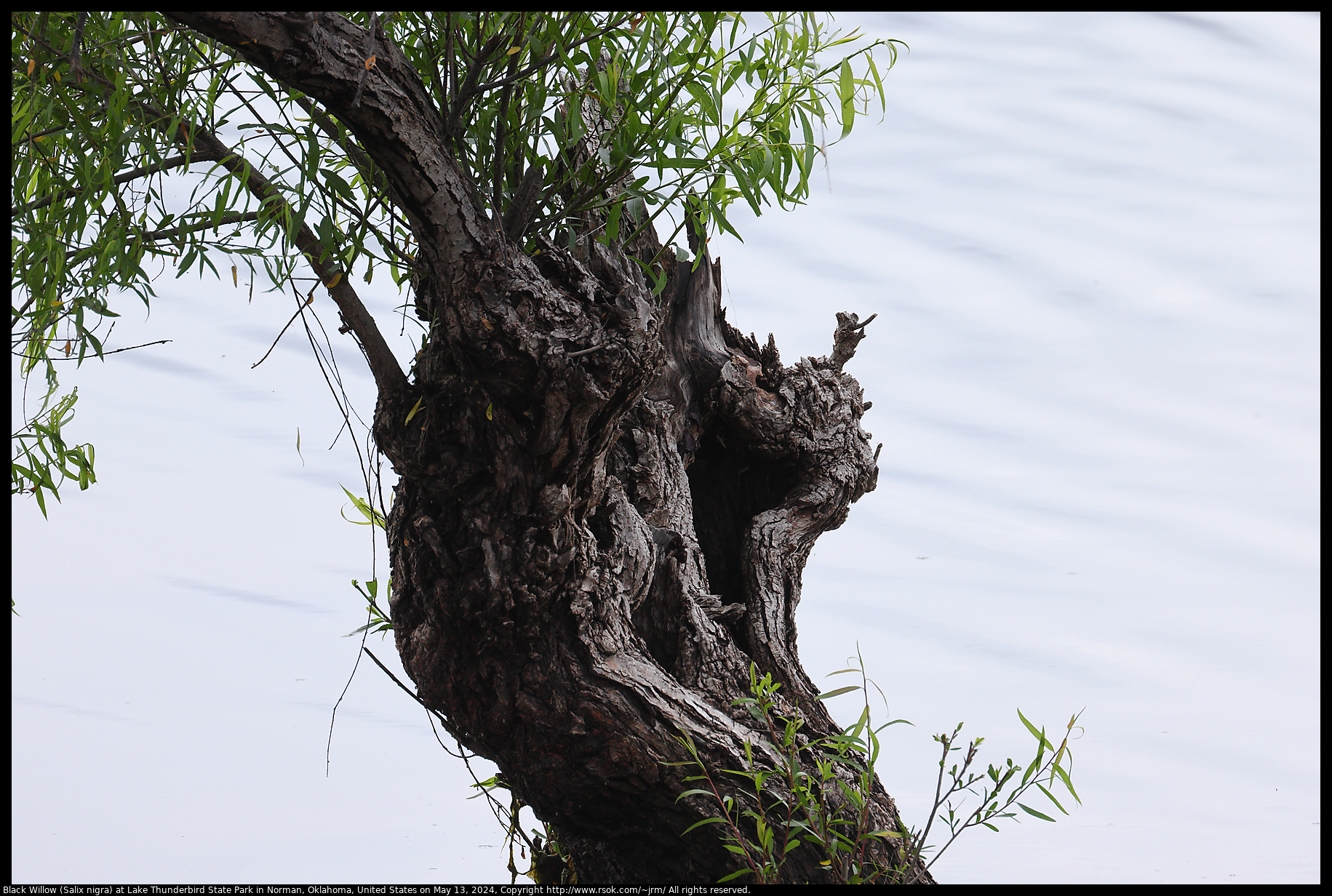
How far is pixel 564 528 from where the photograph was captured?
52.4 inches

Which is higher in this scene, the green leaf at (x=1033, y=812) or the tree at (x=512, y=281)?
the tree at (x=512, y=281)

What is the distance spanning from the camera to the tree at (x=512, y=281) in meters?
1.15

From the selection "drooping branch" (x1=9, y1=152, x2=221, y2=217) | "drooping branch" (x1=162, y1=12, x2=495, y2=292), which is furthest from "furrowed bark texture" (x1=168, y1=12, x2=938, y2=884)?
"drooping branch" (x1=9, y1=152, x2=221, y2=217)

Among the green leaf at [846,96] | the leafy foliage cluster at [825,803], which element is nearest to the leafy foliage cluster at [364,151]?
the green leaf at [846,96]

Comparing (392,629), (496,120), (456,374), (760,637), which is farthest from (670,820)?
(496,120)

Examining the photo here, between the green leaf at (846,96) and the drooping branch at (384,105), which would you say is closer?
the drooping branch at (384,105)

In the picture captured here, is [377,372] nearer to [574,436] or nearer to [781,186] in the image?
[574,436]

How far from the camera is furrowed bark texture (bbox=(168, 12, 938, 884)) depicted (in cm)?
115

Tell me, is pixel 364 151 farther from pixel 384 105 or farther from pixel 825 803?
pixel 825 803

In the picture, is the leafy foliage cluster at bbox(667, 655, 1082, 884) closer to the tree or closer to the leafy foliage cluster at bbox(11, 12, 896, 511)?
the tree

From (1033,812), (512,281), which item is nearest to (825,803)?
(1033,812)

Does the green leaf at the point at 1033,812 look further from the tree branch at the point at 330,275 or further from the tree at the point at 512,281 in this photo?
the tree branch at the point at 330,275

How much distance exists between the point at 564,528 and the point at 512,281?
349 mm

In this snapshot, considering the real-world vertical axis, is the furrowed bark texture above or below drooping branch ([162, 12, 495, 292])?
below
